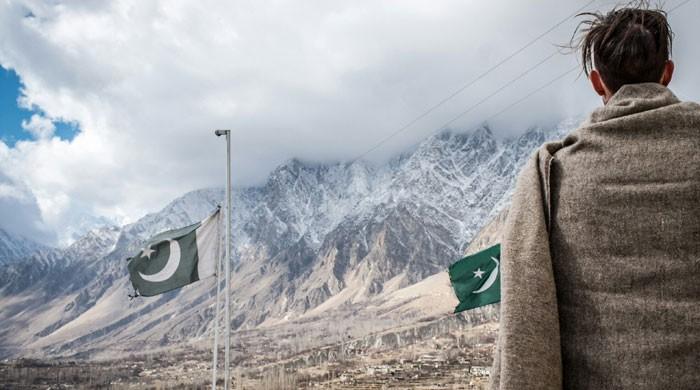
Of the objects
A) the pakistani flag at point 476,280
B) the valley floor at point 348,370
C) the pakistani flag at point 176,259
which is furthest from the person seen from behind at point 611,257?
the valley floor at point 348,370

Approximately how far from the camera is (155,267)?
1595cm


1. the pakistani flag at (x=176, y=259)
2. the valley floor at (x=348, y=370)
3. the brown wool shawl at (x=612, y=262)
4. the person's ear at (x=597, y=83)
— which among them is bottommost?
the valley floor at (x=348, y=370)

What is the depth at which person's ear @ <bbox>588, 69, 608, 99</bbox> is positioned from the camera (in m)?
1.84

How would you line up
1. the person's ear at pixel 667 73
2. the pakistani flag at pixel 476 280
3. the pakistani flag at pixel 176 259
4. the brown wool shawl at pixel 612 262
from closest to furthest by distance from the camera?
1. the brown wool shawl at pixel 612 262
2. the person's ear at pixel 667 73
3. the pakistani flag at pixel 176 259
4. the pakistani flag at pixel 476 280

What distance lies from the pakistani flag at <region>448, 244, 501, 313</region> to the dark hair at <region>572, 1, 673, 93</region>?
17061 mm

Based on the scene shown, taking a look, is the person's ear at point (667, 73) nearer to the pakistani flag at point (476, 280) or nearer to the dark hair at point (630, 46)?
the dark hair at point (630, 46)

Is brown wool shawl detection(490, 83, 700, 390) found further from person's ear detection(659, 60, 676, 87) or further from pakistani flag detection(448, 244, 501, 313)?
pakistani flag detection(448, 244, 501, 313)

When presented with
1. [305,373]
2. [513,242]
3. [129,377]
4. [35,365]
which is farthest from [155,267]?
[35,365]

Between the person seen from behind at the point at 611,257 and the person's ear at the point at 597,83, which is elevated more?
the person's ear at the point at 597,83

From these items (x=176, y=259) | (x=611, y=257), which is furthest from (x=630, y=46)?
(x=176, y=259)

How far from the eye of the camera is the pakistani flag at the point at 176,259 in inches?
613

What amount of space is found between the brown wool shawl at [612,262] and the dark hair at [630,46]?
0.37 ft

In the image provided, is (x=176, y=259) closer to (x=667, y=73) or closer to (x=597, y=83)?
(x=597, y=83)

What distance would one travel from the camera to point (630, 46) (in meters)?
1.76
